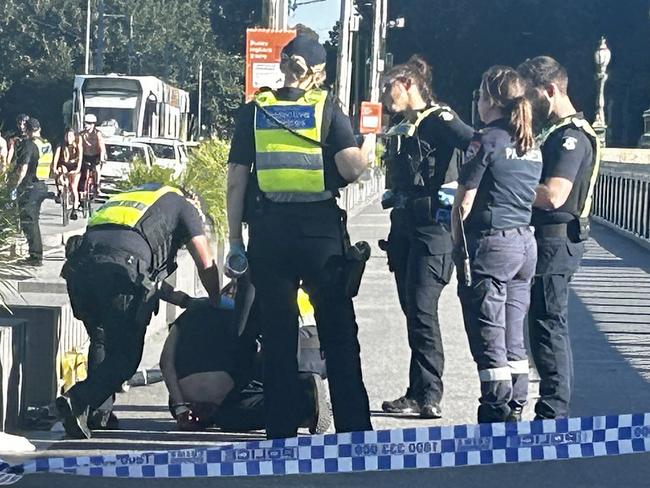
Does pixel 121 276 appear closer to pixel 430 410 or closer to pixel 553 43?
pixel 430 410

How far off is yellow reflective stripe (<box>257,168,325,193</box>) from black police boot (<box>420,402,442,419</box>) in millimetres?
2078

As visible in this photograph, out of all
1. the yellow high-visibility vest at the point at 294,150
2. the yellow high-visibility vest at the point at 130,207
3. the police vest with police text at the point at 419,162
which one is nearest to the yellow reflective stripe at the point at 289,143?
the yellow high-visibility vest at the point at 294,150

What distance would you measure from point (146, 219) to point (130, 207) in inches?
5.3

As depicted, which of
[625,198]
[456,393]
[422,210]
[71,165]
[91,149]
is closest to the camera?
[422,210]

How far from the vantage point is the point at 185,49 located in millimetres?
95062

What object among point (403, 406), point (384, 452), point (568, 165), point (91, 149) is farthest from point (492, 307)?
point (91, 149)

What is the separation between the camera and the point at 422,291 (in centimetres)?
902

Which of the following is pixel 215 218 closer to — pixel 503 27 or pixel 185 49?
pixel 503 27

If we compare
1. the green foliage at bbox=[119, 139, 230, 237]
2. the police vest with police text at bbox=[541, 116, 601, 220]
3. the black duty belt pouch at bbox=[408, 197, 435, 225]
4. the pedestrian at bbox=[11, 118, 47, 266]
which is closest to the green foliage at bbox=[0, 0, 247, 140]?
the pedestrian at bbox=[11, 118, 47, 266]

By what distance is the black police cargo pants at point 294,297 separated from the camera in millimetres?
7453

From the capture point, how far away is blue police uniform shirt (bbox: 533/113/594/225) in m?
8.38

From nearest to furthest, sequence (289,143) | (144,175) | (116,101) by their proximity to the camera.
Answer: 1. (289,143)
2. (144,175)
3. (116,101)

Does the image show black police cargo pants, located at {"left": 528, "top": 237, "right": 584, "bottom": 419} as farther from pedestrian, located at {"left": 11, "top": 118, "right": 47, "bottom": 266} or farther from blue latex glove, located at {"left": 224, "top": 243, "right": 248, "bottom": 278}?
pedestrian, located at {"left": 11, "top": 118, "right": 47, "bottom": 266}

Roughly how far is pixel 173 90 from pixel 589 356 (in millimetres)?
46246
